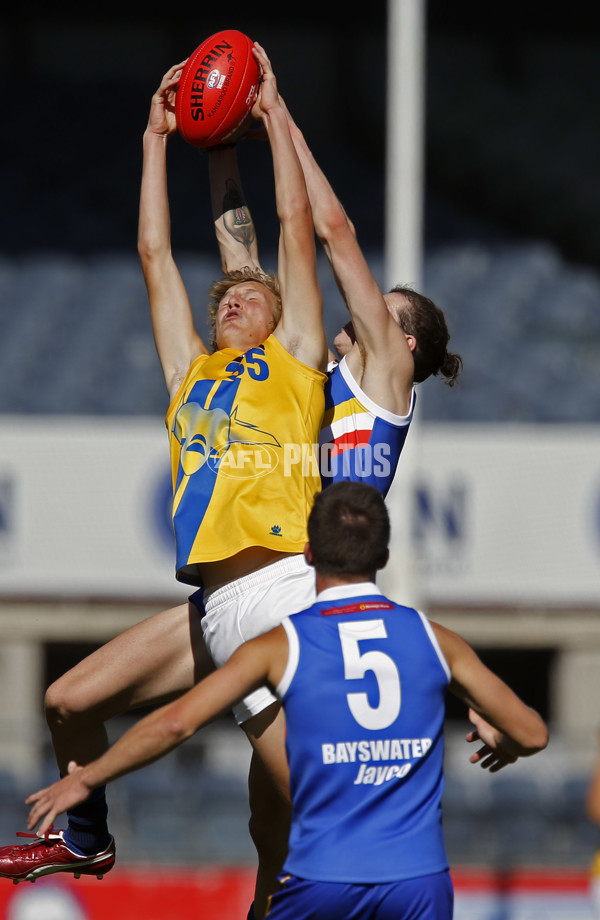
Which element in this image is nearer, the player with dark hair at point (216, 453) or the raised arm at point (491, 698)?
the raised arm at point (491, 698)

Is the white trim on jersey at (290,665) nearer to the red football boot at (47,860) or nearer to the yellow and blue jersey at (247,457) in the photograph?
the yellow and blue jersey at (247,457)

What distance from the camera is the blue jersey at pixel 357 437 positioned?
4406 millimetres

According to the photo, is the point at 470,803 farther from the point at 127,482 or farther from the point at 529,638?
the point at 127,482

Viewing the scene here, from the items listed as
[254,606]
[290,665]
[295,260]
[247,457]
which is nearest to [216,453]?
[247,457]

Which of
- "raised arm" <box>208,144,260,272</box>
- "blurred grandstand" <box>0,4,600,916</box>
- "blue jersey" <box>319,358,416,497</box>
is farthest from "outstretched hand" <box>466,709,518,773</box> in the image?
"blurred grandstand" <box>0,4,600,916</box>

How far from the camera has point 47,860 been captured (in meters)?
4.34

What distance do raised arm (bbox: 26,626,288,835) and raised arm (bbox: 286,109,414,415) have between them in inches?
47.7

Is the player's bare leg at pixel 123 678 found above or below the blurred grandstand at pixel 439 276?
below

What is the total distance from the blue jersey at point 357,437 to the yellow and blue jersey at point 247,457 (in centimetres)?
21

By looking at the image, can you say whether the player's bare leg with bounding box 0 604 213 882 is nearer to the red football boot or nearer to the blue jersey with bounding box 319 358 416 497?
the red football boot

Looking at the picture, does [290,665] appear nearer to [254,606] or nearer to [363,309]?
[254,606]

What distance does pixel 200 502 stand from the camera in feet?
13.5

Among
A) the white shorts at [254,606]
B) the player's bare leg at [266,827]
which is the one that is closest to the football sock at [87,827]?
the player's bare leg at [266,827]

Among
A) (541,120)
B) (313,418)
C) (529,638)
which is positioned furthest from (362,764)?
(541,120)
